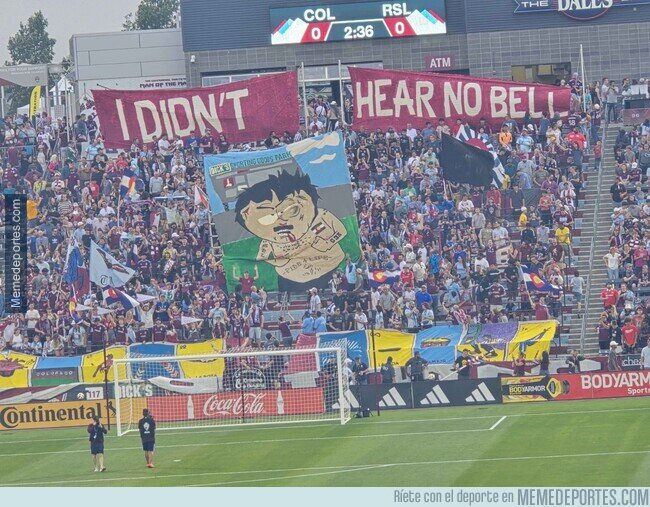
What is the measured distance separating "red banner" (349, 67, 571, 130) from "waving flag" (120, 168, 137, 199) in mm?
8665

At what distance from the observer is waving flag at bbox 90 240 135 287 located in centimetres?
5331

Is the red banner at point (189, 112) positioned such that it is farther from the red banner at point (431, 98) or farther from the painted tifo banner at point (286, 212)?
the painted tifo banner at point (286, 212)

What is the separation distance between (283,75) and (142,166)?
23.1 feet

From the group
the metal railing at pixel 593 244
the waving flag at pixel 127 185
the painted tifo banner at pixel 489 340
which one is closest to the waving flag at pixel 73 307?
the waving flag at pixel 127 185

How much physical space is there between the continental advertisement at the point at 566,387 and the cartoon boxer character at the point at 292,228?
27.3 feet

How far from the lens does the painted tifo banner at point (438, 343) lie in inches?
1972

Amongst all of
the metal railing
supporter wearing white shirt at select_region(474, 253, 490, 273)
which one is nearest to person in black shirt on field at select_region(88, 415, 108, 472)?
supporter wearing white shirt at select_region(474, 253, 490, 273)

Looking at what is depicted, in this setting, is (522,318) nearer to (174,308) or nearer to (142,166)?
(174,308)

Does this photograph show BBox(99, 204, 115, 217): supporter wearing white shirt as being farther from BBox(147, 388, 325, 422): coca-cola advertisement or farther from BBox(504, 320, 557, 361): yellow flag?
BBox(504, 320, 557, 361): yellow flag

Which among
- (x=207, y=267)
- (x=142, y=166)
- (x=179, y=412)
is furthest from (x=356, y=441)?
(x=142, y=166)

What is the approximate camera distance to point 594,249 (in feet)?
178

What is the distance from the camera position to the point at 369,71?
184ft


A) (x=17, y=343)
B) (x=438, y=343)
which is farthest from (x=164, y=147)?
(x=438, y=343)

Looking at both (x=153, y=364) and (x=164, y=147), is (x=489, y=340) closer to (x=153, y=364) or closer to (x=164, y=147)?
(x=153, y=364)
